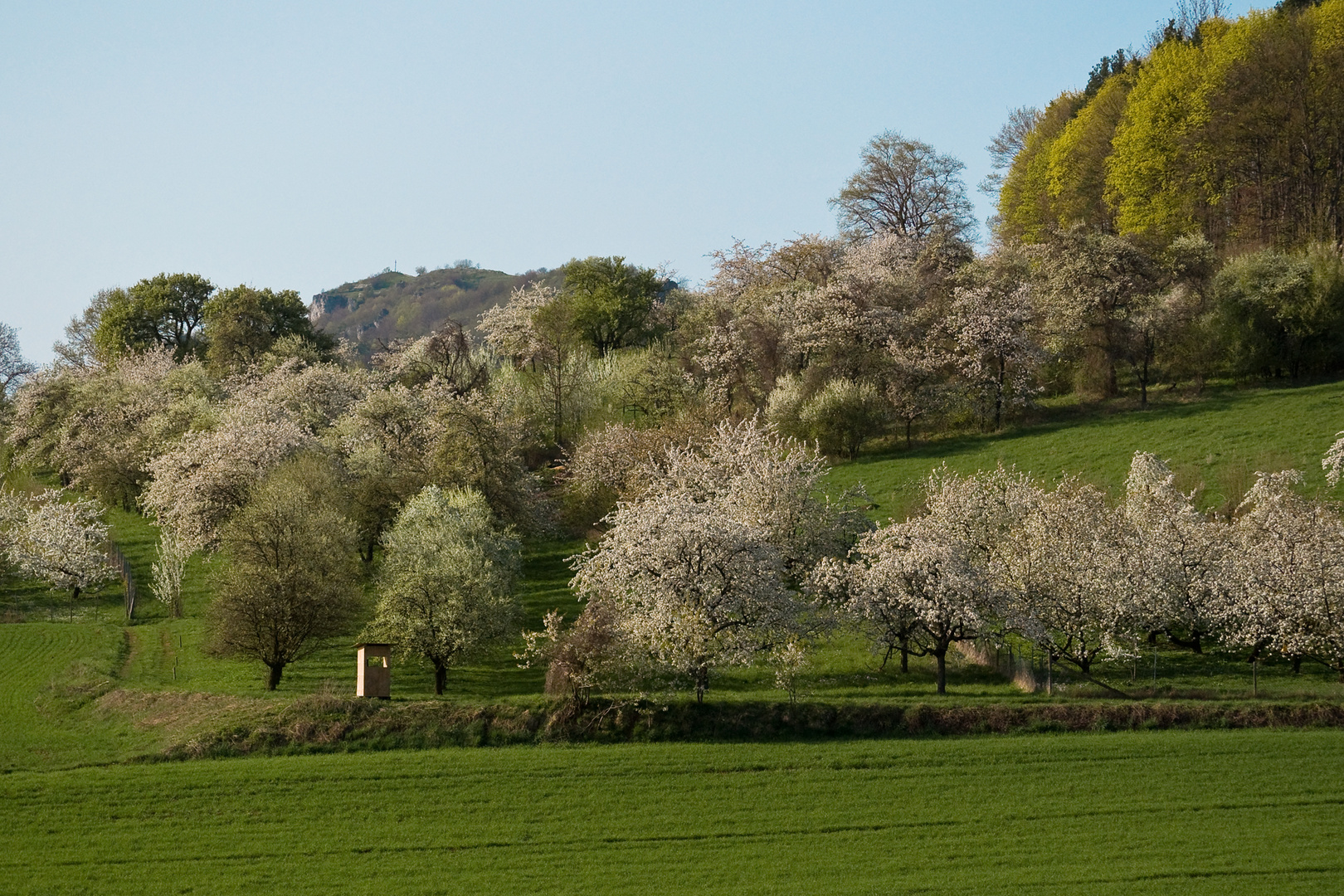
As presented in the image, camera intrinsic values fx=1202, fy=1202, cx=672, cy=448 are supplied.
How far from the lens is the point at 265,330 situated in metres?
98.8

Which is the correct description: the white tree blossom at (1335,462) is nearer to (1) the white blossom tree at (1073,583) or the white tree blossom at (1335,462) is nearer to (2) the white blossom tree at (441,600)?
(1) the white blossom tree at (1073,583)

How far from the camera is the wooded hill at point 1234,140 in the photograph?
73562mm

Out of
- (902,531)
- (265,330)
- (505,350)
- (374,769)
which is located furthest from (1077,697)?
(265,330)

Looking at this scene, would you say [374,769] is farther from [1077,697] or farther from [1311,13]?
[1311,13]

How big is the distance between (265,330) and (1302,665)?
8170cm

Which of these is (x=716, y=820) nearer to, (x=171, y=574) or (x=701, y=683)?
(x=701, y=683)

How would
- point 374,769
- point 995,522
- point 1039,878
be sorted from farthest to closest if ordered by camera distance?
1. point 995,522
2. point 374,769
3. point 1039,878

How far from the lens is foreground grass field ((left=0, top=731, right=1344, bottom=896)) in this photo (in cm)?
2588

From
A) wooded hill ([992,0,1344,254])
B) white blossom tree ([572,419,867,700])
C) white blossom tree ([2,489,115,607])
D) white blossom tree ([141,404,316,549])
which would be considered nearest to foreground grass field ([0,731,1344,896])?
white blossom tree ([572,419,867,700])

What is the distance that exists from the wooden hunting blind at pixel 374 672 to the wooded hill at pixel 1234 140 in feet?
177

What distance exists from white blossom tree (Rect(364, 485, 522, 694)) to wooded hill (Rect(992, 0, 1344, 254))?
156 feet

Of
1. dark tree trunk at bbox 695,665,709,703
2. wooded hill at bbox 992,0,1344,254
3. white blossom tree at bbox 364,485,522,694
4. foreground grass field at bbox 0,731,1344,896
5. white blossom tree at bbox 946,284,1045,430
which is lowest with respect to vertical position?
foreground grass field at bbox 0,731,1344,896

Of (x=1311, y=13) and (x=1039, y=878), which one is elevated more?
(x=1311, y=13)

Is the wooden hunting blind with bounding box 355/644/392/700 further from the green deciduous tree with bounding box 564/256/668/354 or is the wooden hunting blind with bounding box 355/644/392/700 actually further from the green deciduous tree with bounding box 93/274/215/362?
the green deciduous tree with bounding box 93/274/215/362
